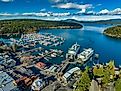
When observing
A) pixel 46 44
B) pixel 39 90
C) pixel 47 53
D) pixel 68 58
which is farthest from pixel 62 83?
pixel 46 44

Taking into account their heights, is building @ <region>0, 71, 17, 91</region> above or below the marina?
above

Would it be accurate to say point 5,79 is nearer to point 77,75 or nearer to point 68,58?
point 77,75

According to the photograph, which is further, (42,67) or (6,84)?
(42,67)

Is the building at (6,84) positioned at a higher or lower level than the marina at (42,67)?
higher

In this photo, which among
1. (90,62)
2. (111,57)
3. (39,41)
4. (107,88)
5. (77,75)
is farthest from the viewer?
(39,41)

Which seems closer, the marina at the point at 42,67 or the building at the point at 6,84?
the building at the point at 6,84

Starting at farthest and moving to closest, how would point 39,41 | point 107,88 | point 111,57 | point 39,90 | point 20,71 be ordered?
point 39,41, point 111,57, point 20,71, point 39,90, point 107,88

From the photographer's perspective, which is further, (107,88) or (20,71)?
(20,71)

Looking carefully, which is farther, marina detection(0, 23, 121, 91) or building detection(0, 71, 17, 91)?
marina detection(0, 23, 121, 91)

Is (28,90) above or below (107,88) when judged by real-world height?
below

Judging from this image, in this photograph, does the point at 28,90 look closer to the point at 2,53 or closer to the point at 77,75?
the point at 77,75

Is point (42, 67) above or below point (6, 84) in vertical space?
below
